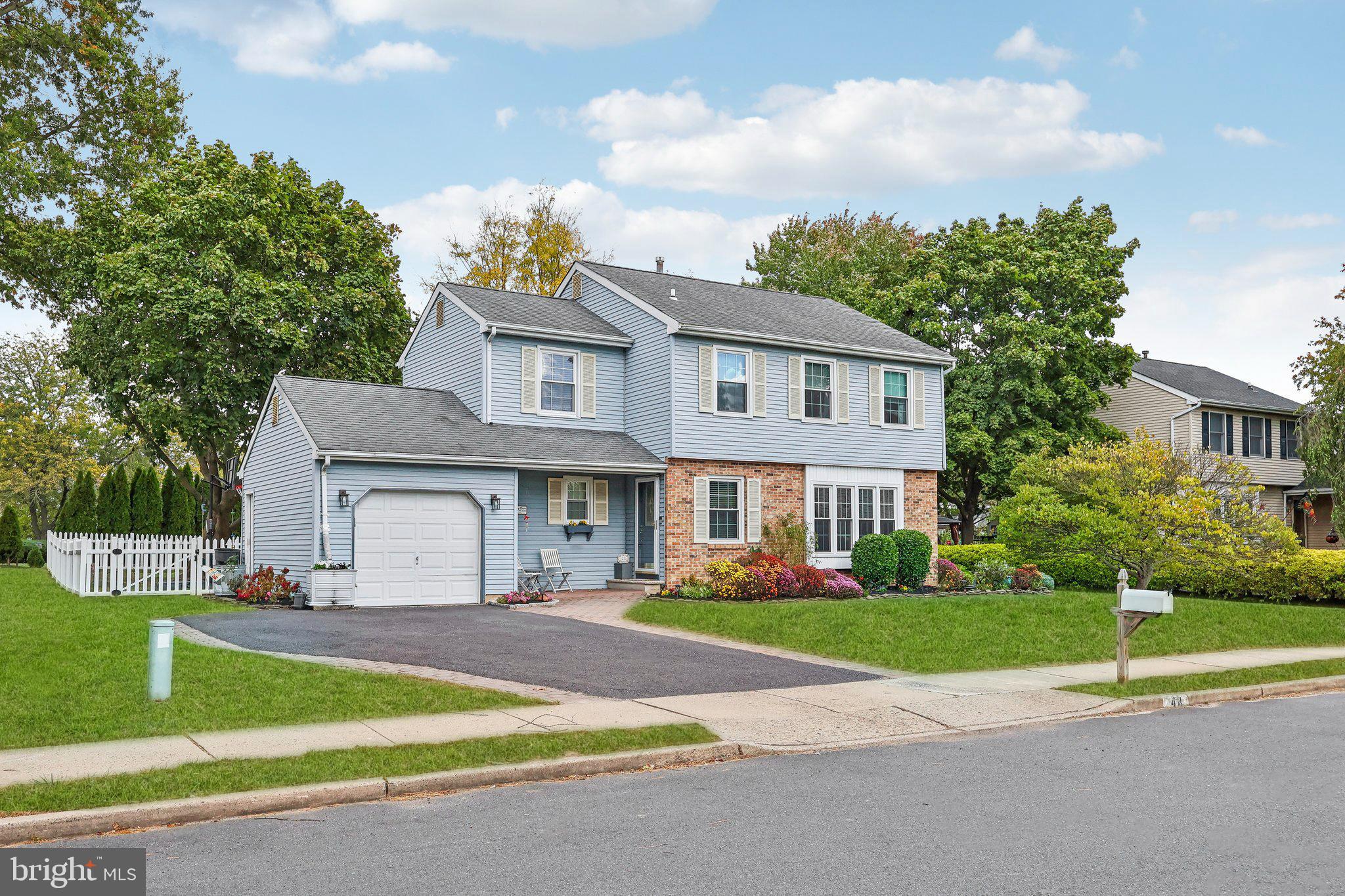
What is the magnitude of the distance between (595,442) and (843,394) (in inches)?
260

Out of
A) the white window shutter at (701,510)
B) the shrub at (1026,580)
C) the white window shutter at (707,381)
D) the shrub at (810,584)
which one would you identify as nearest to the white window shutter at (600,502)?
the white window shutter at (701,510)

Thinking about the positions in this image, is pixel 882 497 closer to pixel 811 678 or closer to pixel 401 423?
pixel 401 423

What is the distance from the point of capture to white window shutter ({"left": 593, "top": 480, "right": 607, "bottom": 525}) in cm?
2486

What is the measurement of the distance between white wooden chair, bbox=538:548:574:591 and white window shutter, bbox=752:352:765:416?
578cm

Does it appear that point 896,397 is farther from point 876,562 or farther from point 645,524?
point 645,524

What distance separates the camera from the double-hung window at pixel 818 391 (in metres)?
26.5

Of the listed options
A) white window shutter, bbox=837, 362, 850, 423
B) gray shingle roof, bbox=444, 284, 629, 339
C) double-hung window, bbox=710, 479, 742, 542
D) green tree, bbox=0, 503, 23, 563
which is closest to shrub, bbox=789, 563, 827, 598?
double-hung window, bbox=710, 479, 742, 542

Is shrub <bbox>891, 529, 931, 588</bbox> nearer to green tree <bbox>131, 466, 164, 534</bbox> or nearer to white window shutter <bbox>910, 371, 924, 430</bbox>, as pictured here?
white window shutter <bbox>910, 371, 924, 430</bbox>

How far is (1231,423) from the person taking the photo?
4109cm

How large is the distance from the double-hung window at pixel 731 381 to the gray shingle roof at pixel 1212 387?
2232 cm

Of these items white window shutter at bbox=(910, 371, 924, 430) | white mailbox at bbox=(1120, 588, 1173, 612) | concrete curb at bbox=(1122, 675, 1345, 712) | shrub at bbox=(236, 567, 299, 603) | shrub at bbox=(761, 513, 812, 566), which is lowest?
concrete curb at bbox=(1122, 675, 1345, 712)

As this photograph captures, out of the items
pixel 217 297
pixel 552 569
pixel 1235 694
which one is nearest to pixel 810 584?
pixel 552 569

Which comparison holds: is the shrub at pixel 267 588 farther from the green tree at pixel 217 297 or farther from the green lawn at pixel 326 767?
the green lawn at pixel 326 767

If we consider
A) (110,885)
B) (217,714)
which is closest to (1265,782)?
(110,885)
